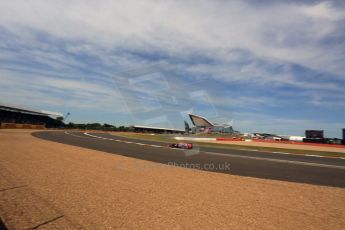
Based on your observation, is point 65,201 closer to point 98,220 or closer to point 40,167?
point 98,220

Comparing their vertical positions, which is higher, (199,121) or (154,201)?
(199,121)

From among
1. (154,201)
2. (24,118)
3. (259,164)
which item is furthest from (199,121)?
(154,201)

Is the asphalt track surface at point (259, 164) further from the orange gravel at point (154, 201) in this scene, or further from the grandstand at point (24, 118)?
the grandstand at point (24, 118)

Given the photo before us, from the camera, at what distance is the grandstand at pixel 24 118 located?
63.5 meters

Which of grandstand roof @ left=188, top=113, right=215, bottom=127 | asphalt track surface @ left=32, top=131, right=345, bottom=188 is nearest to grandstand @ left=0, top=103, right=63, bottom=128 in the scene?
asphalt track surface @ left=32, top=131, right=345, bottom=188

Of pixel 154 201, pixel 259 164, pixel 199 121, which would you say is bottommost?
pixel 154 201

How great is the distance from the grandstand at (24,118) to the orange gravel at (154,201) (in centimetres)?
5031

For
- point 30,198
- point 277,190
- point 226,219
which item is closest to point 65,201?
Answer: point 30,198

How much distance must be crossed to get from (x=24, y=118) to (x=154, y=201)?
83.6 m

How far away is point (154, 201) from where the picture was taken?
7.39 meters

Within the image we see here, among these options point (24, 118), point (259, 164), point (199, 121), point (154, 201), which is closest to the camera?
point (154, 201)

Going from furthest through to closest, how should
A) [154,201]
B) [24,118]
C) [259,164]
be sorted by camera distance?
[24,118] < [259,164] < [154,201]

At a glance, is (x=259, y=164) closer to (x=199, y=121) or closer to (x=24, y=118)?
(x=24, y=118)

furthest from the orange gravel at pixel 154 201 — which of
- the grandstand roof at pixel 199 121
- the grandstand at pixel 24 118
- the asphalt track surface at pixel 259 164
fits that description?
the grandstand roof at pixel 199 121
